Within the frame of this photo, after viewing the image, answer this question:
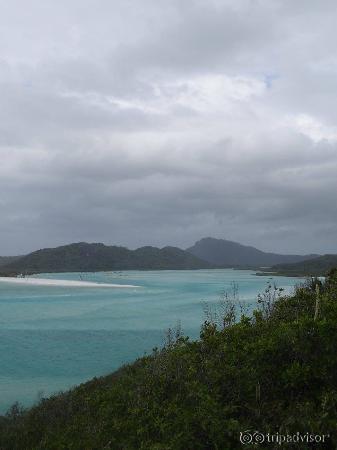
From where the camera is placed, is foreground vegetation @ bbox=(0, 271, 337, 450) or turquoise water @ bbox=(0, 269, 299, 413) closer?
foreground vegetation @ bbox=(0, 271, 337, 450)

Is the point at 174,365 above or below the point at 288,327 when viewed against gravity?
below

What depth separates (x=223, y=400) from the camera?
785cm

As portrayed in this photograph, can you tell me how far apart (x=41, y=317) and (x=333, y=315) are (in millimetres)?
49792

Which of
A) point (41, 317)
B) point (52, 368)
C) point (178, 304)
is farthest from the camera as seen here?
point (178, 304)

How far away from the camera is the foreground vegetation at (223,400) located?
6867 mm

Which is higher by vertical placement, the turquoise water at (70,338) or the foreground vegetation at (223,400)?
the foreground vegetation at (223,400)

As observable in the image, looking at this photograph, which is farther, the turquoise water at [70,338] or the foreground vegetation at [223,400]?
the turquoise water at [70,338]

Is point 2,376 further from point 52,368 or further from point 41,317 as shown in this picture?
point 41,317

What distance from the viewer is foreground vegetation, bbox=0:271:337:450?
6867 millimetres

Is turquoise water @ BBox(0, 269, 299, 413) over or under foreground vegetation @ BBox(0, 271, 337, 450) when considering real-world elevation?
under

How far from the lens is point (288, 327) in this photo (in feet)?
28.3

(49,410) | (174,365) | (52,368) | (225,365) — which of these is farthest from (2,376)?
(225,365)

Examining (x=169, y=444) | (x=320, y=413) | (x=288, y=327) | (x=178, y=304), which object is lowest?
(x=178, y=304)

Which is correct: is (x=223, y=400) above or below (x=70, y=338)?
above
